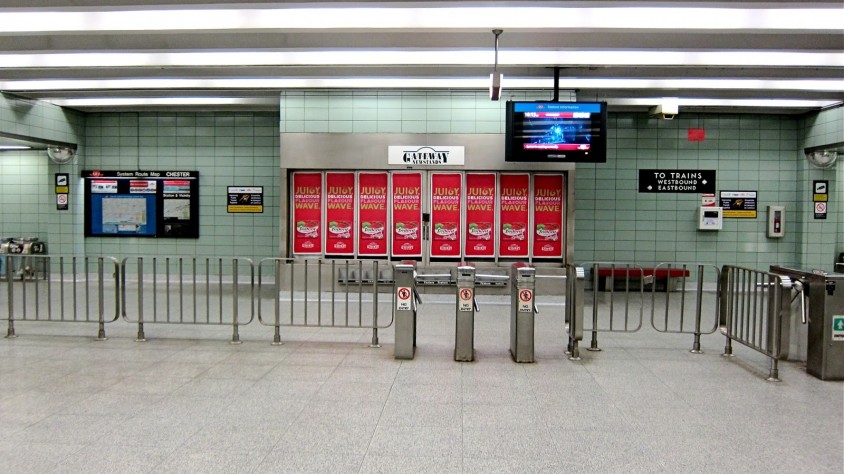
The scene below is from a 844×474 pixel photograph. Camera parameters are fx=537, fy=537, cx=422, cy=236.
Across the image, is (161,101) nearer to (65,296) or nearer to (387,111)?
(65,296)

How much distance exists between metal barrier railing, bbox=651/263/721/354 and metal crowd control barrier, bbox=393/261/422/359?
2.73m

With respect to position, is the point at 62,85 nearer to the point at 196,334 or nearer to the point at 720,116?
the point at 196,334

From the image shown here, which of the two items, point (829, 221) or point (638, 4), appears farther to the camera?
point (829, 221)

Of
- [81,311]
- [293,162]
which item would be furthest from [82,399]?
[293,162]

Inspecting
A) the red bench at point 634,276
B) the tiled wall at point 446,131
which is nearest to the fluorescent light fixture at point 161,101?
the tiled wall at point 446,131

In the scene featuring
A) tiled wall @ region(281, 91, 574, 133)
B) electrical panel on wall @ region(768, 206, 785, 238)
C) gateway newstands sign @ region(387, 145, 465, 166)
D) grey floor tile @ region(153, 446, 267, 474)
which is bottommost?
grey floor tile @ region(153, 446, 267, 474)

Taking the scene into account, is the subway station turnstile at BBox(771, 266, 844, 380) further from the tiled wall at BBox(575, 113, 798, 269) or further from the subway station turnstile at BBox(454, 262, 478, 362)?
the tiled wall at BBox(575, 113, 798, 269)

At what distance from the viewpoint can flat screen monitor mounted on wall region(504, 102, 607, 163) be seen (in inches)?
335

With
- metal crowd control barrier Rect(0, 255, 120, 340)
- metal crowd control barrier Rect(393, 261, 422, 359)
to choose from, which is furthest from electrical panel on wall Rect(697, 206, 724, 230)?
metal crowd control barrier Rect(0, 255, 120, 340)

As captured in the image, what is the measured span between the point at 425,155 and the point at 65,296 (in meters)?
7.10

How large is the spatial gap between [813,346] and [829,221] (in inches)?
296

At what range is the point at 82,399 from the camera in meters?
4.43

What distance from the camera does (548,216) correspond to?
10.2 m

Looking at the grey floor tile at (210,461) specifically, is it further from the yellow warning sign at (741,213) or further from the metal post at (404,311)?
the yellow warning sign at (741,213)
